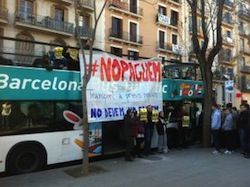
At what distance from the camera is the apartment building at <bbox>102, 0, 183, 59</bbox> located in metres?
35.5

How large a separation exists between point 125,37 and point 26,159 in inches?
1109

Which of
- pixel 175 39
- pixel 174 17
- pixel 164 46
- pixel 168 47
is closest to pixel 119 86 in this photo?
pixel 164 46

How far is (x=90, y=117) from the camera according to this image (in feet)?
34.2

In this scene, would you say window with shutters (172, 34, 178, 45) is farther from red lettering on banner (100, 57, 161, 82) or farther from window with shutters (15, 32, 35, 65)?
window with shutters (15, 32, 35, 65)

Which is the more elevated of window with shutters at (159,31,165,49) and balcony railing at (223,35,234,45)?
balcony railing at (223,35,234,45)

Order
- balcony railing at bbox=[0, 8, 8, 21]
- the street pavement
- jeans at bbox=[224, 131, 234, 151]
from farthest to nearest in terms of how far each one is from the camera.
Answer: balcony railing at bbox=[0, 8, 8, 21]
jeans at bbox=[224, 131, 234, 151]
the street pavement

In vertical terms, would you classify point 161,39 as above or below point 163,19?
below

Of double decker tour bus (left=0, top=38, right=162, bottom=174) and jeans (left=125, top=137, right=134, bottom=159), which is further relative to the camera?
jeans (left=125, top=137, right=134, bottom=159)

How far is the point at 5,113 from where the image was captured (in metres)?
8.94

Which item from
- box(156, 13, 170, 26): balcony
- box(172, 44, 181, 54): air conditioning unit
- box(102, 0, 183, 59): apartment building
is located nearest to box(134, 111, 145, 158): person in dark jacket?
box(102, 0, 183, 59): apartment building

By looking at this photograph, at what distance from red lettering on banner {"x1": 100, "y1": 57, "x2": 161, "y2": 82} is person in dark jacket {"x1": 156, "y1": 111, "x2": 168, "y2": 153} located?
1.37 meters

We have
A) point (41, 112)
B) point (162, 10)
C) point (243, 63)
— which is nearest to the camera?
point (41, 112)

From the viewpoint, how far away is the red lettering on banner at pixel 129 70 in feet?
36.1

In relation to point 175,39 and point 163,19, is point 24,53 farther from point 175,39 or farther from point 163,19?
point 175,39
